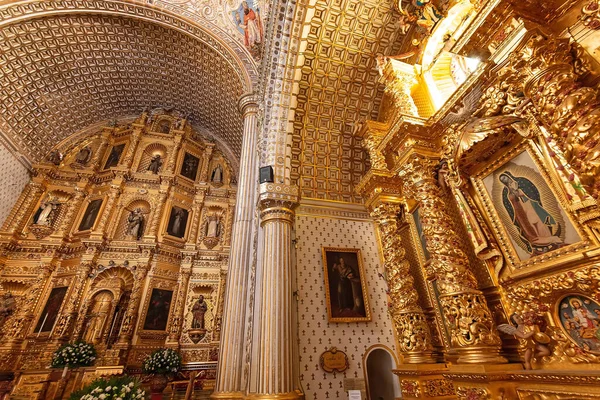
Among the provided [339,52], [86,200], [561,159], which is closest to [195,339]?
[86,200]

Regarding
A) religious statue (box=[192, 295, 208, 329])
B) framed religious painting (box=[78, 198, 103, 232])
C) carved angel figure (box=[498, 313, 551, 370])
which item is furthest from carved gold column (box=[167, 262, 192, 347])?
carved angel figure (box=[498, 313, 551, 370])

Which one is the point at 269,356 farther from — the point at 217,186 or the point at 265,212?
the point at 217,186

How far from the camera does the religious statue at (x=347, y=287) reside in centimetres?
624

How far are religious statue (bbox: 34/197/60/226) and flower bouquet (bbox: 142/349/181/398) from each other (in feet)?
27.5

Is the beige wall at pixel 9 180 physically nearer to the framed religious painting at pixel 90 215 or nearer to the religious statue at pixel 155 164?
the framed religious painting at pixel 90 215

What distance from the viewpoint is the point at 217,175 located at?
16.1 meters

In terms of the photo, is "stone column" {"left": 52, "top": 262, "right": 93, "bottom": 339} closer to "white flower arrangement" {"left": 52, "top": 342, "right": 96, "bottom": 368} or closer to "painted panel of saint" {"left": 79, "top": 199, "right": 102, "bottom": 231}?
"white flower arrangement" {"left": 52, "top": 342, "right": 96, "bottom": 368}

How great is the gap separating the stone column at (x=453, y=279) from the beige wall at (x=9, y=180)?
16166mm

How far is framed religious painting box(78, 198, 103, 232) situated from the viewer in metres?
13.2

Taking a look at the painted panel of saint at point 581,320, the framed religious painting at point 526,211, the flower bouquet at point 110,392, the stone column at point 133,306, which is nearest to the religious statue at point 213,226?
the stone column at point 133,306

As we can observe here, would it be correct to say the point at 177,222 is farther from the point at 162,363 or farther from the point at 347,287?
the point at 347,287

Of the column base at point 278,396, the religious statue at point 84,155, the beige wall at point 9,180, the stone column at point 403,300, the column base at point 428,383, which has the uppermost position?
the religious statue at point 84,155

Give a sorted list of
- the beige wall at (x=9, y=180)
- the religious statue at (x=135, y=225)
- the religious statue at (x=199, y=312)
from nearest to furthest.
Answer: the religious statue at (x=199, y=312) < the beige wall at (x=9, y=180) < the religious statue at (x=135, y=225)

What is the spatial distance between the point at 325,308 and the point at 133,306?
9049 mm
